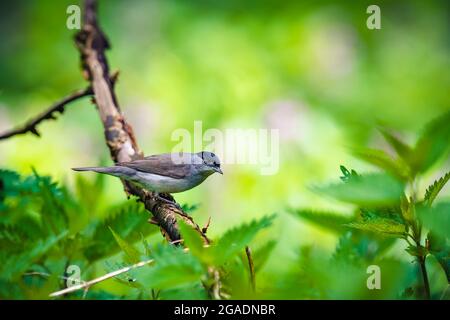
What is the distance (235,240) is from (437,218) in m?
0.21

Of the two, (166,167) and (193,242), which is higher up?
(166,167)

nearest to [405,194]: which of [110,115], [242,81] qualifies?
[110,115]

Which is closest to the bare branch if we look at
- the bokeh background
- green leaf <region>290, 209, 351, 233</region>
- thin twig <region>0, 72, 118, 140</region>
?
thin twig <region>0, 72, 118, 140</region>

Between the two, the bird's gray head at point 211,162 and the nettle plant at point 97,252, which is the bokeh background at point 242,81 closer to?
the bird's gray head at point 211,162

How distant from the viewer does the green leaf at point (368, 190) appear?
0.66 metres

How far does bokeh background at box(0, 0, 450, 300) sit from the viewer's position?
331 cm

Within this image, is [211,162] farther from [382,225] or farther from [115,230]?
[382,225]

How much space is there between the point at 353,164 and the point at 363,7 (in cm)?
195

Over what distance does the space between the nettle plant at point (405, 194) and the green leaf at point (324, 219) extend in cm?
28

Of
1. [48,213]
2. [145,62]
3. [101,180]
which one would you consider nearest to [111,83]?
[101,180]

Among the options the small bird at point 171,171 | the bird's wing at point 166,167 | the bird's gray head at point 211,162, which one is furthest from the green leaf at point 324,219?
the bird's gray head at point 211,162

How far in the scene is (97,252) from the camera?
1055 mm

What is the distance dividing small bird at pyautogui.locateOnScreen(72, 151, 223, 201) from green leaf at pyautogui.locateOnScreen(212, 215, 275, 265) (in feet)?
3.37

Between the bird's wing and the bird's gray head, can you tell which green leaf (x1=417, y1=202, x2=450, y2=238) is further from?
the bird's gray head
